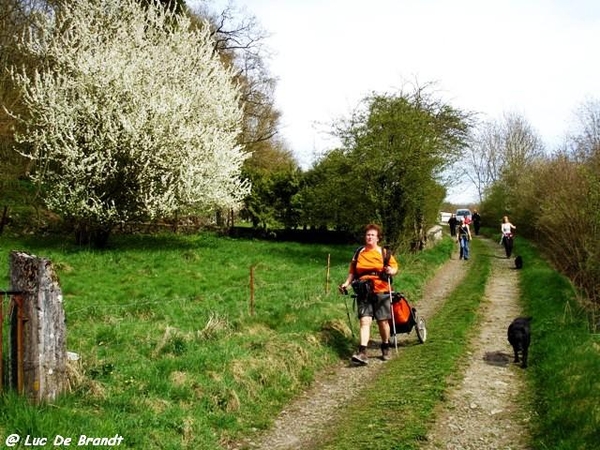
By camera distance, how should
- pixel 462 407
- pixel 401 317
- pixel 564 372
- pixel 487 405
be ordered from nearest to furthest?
1. pixel 462 407
2. pixel 487 405
3. pixel 564 372
4. pixel 401 317

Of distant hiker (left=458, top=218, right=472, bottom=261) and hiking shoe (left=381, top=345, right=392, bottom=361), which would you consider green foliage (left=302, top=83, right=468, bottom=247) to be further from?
hiking shoe (left=381, top=345, right=392, bottom=361)

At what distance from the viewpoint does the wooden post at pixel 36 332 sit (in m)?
5.32

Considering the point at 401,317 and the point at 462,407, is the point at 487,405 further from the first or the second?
the point at 401,317

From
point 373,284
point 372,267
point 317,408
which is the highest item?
point 372,267

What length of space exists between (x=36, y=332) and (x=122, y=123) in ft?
51.7

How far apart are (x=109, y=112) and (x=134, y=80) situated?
1.62 meters

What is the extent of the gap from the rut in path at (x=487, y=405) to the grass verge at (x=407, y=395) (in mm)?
193

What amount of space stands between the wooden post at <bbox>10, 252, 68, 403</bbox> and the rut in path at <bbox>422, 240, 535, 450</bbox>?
3882 millimetres

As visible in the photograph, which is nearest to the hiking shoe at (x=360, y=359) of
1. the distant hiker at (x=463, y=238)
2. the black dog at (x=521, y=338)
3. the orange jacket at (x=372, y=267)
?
the orange jacket at (x=372, y=267)

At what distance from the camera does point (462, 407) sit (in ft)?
21.7

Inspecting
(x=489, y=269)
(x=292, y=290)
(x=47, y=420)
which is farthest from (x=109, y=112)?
(x=47, y=420)

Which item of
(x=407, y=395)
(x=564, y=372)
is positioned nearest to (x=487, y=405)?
(x=407, y=395)

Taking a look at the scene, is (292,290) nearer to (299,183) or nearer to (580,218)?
(580,218)

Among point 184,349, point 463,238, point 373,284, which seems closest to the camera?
point 184,349
